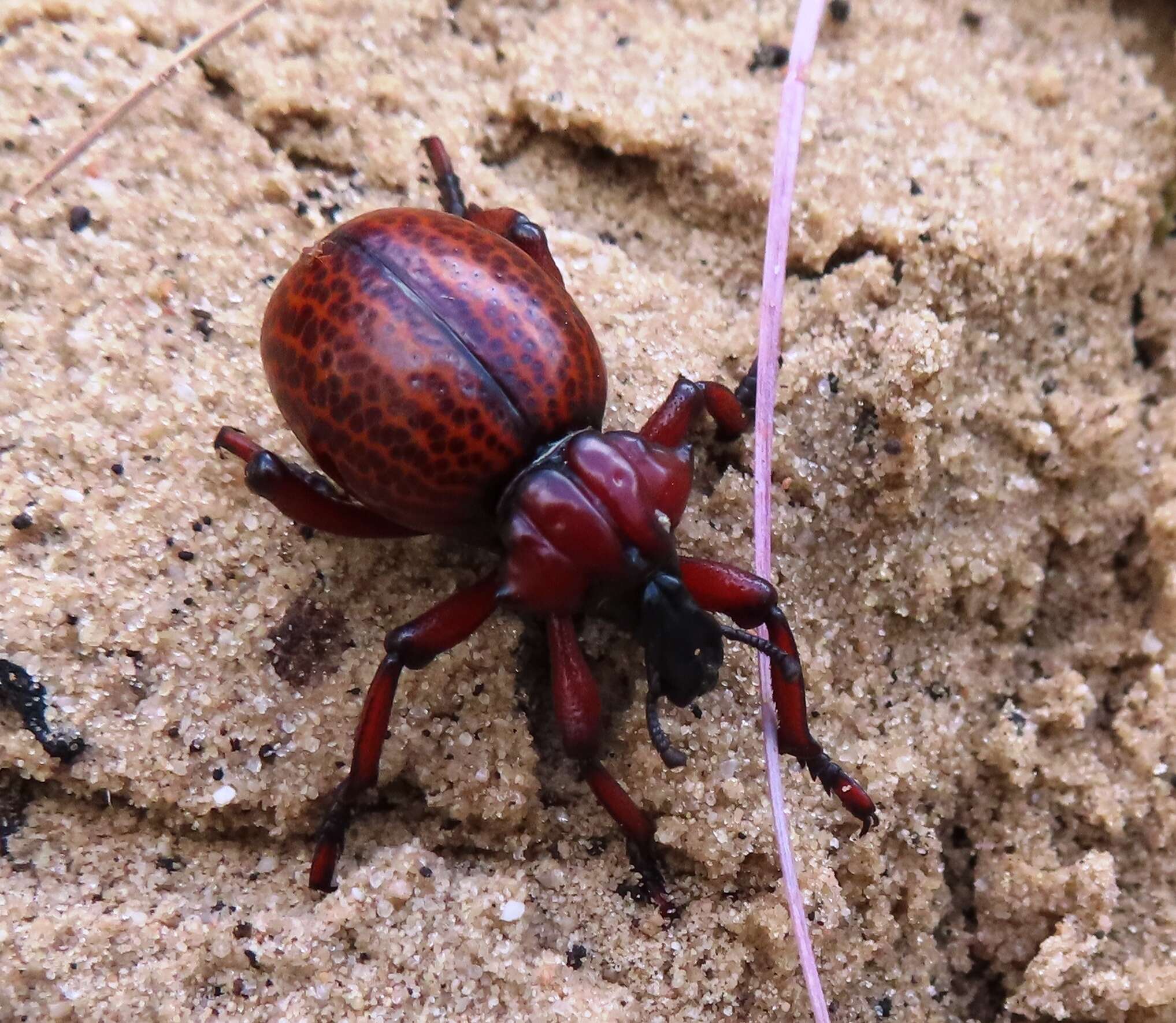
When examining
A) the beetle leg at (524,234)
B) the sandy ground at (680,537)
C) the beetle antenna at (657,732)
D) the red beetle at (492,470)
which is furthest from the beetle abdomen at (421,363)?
the beetle antenna at (657,732)

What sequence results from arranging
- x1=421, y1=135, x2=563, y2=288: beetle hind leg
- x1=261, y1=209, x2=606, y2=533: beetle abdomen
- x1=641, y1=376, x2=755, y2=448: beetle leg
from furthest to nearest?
x1=421, y1=135, x2=563, y2=288: beetle hind leg, x1=641, y1=376, x2=755, y2=448: beetle leg, x1=261, y1=209, x2=606, y2=533: beetle abdomen

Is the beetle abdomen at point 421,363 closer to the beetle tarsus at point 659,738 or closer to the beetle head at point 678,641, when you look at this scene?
the beetle head at point 678,641

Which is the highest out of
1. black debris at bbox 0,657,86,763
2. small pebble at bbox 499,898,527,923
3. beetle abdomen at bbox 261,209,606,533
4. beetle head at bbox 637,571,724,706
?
beetle abdomen at bbox 261,209,606,533

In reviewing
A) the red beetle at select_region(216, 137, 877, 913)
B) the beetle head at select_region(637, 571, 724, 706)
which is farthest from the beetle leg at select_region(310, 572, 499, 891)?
the beetle head at select_region(637, 571, 724, 706)

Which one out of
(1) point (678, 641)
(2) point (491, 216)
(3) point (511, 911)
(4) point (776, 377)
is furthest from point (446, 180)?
(3) point (511, 911)

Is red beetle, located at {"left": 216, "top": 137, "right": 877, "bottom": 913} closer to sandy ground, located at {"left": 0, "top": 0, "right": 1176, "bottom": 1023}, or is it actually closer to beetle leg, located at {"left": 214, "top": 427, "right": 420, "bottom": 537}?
beetle leg, located at {"left": 214, "top": 427, "right": 420, "bottom": 537}

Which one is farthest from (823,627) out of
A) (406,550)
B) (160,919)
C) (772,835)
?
(160,919)

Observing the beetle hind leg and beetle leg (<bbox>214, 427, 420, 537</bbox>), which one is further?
the beetle hind leg
